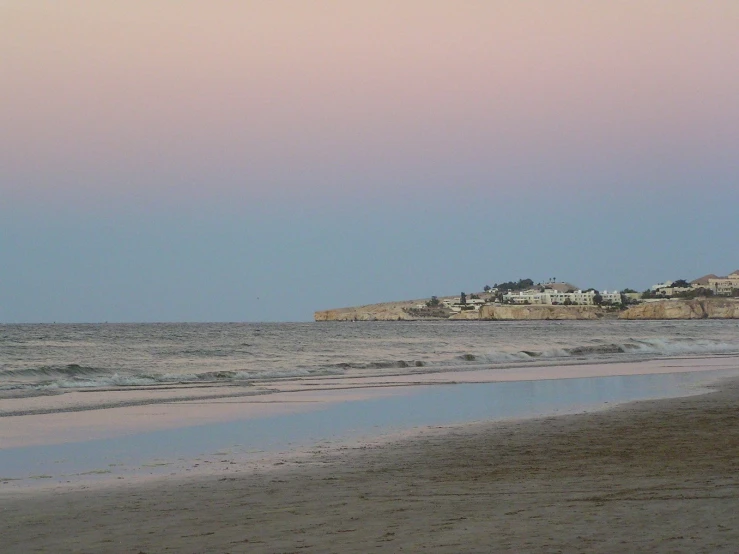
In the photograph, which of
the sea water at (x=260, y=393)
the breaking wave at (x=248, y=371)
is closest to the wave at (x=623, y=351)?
the breaking wave at (x=248, y=371)

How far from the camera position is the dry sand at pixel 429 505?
7.34 meters

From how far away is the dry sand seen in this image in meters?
7.34

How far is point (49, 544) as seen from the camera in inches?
299

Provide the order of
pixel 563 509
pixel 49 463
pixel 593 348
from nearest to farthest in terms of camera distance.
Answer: pixel 563 509, pixel 49 463, pixel 593 348

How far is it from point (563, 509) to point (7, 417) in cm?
1514

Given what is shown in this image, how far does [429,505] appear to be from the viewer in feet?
29.5

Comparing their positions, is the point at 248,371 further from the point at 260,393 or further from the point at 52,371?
the point at 260,393

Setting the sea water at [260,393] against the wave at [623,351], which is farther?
the wave at [623,351]

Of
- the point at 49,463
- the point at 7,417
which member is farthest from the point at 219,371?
the point at 49,463

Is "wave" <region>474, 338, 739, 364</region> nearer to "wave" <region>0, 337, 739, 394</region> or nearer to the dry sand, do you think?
"wave" <region>0, 337, 739, 394</region>

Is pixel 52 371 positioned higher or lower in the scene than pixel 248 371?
higher

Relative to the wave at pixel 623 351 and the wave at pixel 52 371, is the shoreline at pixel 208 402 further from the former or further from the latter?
the wave at pixel 623 351

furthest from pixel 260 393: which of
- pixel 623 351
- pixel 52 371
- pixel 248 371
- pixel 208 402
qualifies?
pixel 623 351

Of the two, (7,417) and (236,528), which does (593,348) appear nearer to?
(7,417)
